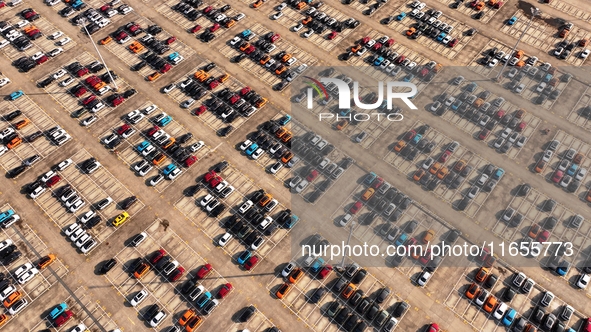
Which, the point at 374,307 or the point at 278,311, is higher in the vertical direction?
the point at 278,311

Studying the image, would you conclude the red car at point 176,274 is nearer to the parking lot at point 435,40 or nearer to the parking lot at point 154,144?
the parking lot at point 154,144

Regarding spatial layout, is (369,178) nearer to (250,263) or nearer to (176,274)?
(250,263)

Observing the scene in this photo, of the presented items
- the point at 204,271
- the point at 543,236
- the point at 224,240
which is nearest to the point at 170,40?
the point at 224,240

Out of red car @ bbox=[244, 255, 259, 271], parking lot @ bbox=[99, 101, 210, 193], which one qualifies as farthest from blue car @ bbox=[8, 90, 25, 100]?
red car @ bbox=[244, 255, 259, 271]

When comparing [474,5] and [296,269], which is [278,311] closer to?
[296,269]

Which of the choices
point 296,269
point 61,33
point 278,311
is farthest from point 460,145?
point 61,33

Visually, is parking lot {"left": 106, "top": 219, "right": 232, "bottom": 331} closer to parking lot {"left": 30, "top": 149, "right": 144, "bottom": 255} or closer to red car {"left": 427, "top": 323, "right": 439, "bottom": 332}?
parking lot {"left": 30, "top": 149, "right": 144, "bottom": 255}
